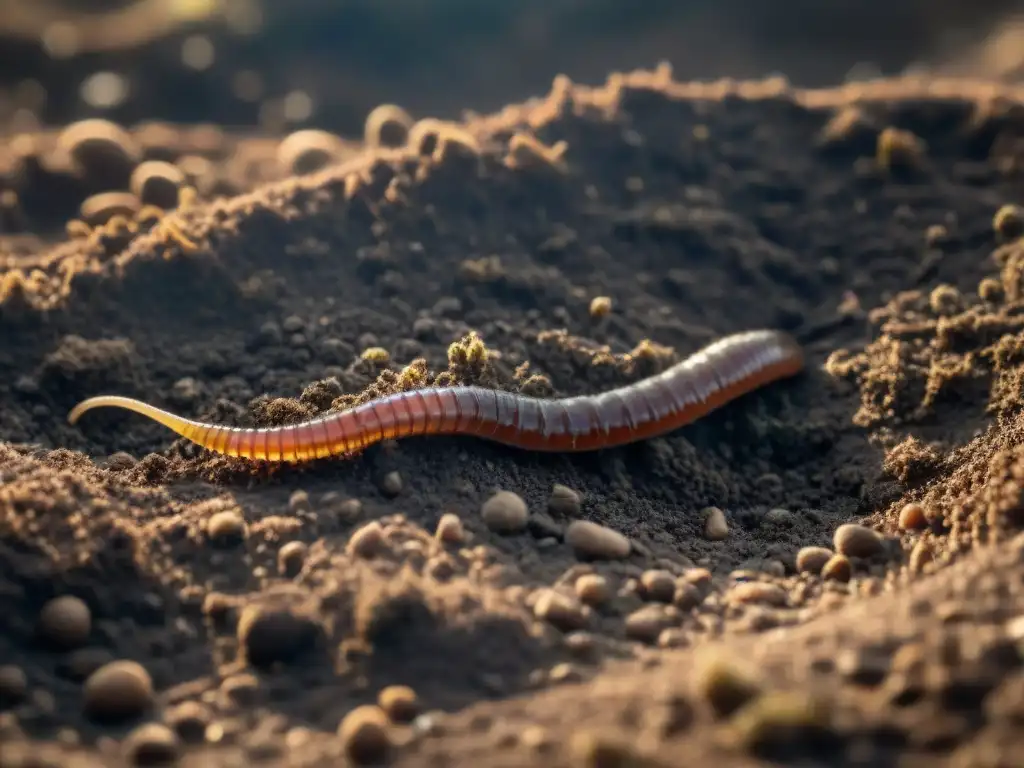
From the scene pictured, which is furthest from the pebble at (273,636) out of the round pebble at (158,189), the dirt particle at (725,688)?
the round pebble at (158,189)

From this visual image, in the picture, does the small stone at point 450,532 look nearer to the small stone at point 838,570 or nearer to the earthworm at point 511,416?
the earthworm at point 511,416

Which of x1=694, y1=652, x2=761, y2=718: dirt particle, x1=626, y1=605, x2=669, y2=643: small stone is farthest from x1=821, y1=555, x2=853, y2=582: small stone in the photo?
x1=694, y1=652, x2=761, y2=718: dirt particle

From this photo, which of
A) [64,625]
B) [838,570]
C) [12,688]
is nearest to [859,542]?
[838,570]

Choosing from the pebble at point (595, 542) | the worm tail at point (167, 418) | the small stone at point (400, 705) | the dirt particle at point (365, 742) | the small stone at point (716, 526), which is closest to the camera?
the dirt particle at point (365, 742)

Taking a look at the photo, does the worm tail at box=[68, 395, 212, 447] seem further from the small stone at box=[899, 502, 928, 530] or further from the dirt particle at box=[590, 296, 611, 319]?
the small stone at box=[899, 502, 928, 530]

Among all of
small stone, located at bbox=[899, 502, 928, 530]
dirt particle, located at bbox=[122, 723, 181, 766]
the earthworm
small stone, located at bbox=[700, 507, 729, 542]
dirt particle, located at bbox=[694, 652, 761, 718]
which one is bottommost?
dirt particle, located at bbox=[694, 652, 761, 718]

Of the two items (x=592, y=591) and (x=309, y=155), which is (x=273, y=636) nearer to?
(x=592, y=591)
